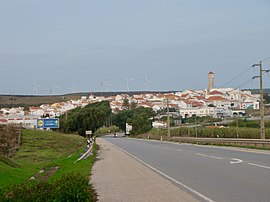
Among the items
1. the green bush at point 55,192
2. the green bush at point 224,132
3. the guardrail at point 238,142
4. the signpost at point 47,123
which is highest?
the signpost at point 47,123

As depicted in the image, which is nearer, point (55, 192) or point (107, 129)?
point (55, 192)

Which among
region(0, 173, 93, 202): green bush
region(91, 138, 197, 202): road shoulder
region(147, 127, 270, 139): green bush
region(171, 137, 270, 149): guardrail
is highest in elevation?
region(147, 127, 270, 139): green bush

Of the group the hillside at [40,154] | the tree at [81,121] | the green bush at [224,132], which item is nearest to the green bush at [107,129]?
the tree at [81,121]

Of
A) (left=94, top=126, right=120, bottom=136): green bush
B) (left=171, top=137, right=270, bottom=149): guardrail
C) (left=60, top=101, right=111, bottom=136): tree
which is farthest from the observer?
(left=94, top=126, right=120, bottom=136): green bush

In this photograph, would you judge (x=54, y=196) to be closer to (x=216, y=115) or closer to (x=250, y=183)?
(x=250, y=183)

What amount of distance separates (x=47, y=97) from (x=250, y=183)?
7252 inches

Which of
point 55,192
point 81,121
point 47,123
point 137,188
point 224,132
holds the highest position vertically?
point 81,121

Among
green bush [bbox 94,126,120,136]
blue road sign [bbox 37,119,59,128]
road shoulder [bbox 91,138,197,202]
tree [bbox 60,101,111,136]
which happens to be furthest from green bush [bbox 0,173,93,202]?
green bush [bbox 94,126,120,136]

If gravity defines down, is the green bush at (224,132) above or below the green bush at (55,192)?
above

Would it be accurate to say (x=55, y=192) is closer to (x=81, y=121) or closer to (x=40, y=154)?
(x=40, y=154)

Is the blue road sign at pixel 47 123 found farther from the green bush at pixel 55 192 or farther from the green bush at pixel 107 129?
the green bush at pixel 107 129

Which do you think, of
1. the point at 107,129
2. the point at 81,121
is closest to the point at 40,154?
the point at 81,121

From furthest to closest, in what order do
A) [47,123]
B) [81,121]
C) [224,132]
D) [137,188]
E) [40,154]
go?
1. [81,121]
2. [47,123]
3. [224,132]
4. [40,154]
5. [137,188]

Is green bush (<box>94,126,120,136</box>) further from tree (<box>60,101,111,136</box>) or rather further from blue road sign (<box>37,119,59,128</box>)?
blue road sign (<box>37,119,59,128</box>)
